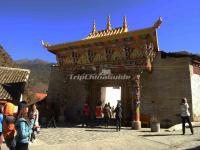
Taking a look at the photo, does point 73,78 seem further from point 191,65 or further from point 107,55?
point 191,65

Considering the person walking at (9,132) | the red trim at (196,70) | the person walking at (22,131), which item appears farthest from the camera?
the red trim at (196,70)

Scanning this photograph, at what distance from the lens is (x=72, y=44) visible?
19.3m

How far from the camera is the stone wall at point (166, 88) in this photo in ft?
57.0

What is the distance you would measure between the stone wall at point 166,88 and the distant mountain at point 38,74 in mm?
37487

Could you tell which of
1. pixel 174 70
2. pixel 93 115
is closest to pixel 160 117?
pixel 174 70

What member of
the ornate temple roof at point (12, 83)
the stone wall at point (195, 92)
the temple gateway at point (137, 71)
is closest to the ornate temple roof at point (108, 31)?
the temple gateway at point (137, 71)

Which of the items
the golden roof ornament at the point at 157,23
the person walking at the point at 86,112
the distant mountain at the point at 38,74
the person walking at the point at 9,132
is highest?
the distant mountain at the point at 38,74

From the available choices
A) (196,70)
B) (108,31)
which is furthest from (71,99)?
(196,70)

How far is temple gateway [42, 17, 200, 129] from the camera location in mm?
16844

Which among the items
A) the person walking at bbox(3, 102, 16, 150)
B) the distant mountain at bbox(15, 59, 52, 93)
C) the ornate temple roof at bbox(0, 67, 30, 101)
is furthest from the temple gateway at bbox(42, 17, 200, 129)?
the distant mountain at bbox(15, 59, 52, 93)

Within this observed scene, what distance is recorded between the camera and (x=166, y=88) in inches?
704

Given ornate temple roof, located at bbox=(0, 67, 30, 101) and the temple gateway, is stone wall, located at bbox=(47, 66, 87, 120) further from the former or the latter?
ornate temple roof, located at bbox=(0, 67, 30, 101)

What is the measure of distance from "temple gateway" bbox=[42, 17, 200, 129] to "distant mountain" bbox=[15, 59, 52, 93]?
34.4 metres

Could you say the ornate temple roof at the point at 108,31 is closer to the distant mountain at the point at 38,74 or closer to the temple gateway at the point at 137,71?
the temple gateway at the point at 137,71
